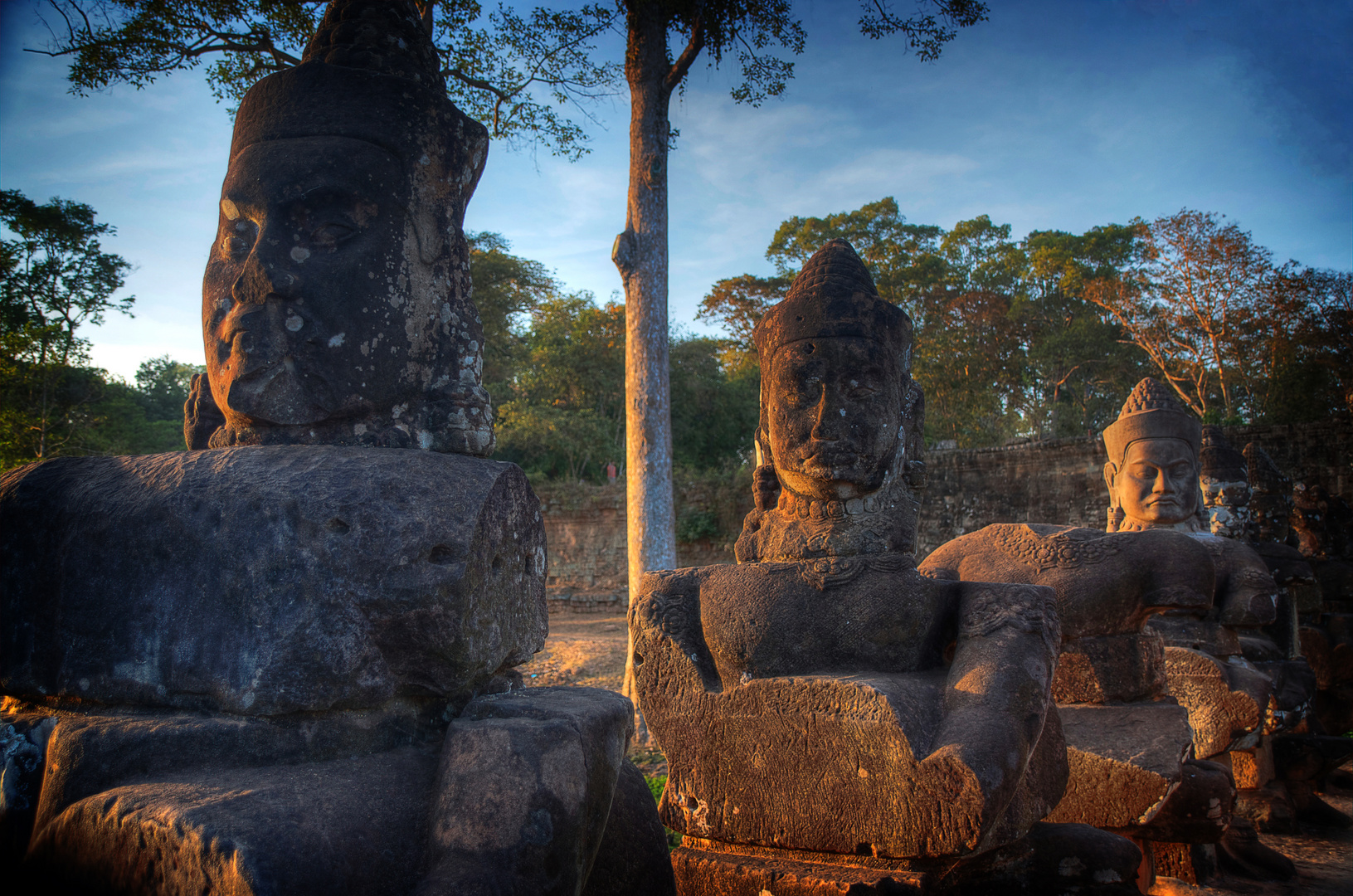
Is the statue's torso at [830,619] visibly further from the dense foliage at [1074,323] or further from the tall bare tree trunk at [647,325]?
the dense foliage at [1074,323]

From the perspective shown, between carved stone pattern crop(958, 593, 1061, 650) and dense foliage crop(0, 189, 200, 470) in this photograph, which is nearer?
carved stone pattern crop(958, 593, 1061, 650)

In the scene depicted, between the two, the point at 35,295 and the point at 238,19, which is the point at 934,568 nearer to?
the point at 238,19

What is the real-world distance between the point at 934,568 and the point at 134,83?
8543 mm

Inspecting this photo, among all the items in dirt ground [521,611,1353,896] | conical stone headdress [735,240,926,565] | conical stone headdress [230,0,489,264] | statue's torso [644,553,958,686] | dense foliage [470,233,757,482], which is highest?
dense foliage [470,233,757,482]

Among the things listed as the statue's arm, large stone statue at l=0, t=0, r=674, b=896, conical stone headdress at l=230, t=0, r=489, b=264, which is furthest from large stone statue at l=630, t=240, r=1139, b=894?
conical stone headdress at l=230, t=0, r=489, b=264

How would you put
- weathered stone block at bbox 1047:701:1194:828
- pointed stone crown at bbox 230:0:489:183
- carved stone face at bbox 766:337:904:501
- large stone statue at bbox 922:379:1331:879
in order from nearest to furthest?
1. pointed stone crown at bbox 230:0:489:183
2. carved stone face at bbox 766:337:904:501
3. weathered stone block at bbox 1047:701:1194:828
4. large stone statue at bbox 922:379:1331:879

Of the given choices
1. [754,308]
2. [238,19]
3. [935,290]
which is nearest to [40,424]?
[238,19]

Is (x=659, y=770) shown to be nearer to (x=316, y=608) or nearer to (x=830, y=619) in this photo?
(x=830, y=619)

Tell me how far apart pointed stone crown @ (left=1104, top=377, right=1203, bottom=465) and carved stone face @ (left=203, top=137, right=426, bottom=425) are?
179 inches

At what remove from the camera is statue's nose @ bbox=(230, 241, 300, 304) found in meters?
1.64

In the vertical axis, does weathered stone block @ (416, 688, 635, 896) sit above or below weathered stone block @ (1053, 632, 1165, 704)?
above

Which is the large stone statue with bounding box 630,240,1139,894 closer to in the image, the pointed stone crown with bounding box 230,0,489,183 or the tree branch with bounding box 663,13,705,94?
the pointed stone crown with bounding box 230,0,489,183

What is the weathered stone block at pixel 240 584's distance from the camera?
1.39 metres

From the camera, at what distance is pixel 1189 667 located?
3877 millimetres
